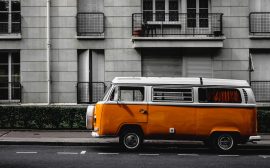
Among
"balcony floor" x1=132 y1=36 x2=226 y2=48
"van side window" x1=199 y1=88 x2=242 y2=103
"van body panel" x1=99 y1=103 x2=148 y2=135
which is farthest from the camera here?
"balcony floor" x1=132 y1=36 x2=226 y2=48

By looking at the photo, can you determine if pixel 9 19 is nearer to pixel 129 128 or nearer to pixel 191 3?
pixel 191 3

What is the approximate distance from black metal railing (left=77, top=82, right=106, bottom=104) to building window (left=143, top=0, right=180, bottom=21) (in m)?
3.96

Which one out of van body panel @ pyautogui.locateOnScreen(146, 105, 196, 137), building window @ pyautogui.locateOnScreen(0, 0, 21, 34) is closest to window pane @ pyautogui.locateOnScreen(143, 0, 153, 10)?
building window @ pyautogui.locateOnScreen(0, 0, 21, 34)

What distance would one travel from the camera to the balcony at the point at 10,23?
24.4 meters

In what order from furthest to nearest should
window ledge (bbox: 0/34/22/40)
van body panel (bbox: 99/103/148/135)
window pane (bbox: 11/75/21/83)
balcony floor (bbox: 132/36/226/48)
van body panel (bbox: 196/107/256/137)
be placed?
window pane (bbox: 11/75/21/83), window ledge (bbox: 0/34/22/40), balcony floor (bbox: 132/36/226/48), van body panel (bbox: 196/107/256/137), van body panel (bbox: 99/103/148/135)

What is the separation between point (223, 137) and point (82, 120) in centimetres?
761

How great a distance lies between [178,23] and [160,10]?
112 cm

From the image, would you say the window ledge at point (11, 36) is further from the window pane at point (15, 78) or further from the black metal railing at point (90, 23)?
the black metal railing at point (90, 23)

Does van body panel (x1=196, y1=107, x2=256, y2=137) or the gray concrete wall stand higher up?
the gray concrete wall

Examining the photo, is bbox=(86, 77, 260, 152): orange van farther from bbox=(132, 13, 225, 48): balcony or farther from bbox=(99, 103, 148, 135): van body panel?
bbox=(132, 13, 225, 48): balcony

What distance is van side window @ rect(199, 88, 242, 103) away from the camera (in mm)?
16484

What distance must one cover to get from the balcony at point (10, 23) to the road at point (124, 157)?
28.5 feet

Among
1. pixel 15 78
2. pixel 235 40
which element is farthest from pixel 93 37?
pixel 235 40

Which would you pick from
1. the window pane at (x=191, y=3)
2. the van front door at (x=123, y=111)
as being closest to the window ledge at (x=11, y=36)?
the window pane at (x=191, y=3)
